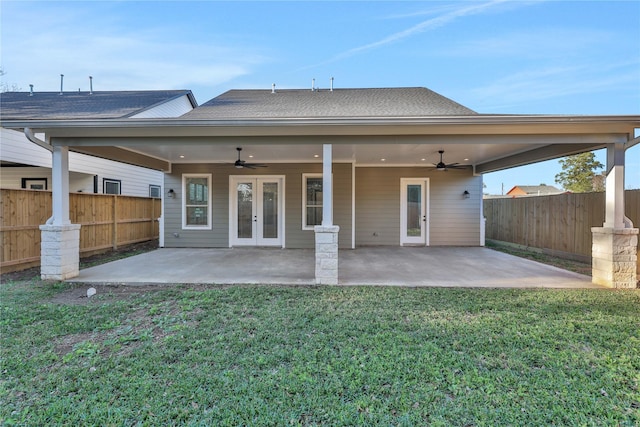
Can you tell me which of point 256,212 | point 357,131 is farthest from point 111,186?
point 357,131

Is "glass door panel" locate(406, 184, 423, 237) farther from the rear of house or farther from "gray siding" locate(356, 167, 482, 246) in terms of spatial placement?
"gray siding" locate(356, 167, 482, 246)

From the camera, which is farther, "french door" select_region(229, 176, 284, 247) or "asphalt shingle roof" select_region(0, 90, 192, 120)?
"french door" select_region(229, 176, 284, 247)

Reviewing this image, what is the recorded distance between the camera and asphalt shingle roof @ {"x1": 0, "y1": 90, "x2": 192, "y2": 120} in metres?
9.05

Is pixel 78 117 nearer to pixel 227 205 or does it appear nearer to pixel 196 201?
pixel 196 201

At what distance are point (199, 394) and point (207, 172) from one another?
8160mm

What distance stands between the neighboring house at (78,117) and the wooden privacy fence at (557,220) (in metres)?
11.9

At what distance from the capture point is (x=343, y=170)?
909cm

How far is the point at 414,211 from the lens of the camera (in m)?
9.90

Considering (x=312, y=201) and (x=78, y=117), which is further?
(x=312, y=201)

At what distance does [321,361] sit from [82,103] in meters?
12.2

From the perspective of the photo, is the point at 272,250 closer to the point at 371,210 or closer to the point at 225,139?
the point at 371,210

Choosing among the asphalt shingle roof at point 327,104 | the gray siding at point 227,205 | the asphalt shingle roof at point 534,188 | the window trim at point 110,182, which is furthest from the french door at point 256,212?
the asphalt shingle roof at point 534,188

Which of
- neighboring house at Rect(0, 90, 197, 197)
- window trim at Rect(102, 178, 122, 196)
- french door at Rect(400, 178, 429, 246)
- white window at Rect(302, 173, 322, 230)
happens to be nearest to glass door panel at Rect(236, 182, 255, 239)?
white window at Rect(302, 173, 322, 230)

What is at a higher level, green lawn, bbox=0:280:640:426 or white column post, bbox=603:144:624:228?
white column post, bbox=603:144:624:228
